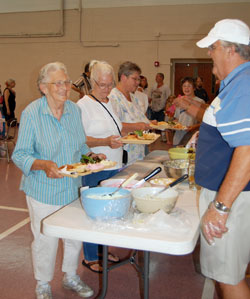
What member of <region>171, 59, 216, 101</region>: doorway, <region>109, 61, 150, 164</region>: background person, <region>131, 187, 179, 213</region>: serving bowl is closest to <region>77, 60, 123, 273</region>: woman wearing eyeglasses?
<region>109, 61, 150, 164</region>: background person

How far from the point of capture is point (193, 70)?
10633 mm

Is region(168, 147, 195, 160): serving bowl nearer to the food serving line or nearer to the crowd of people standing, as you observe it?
the crowd of people standing

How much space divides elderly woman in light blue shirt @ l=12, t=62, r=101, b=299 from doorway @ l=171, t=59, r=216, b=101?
29.7 feet

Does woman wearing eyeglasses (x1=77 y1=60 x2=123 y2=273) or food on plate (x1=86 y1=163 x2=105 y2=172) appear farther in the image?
woman wearing eyeglasses (x1=77 y1=60 x2=123 y2=273)

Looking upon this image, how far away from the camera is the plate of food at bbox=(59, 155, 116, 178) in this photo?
71.3 inches

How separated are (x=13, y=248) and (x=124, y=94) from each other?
168 cm

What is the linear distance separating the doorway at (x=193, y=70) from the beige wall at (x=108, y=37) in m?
0.25

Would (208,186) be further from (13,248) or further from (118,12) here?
(118,12)

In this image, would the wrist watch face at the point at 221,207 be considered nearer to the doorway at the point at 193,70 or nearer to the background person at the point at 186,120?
the background person at the point at 186,120

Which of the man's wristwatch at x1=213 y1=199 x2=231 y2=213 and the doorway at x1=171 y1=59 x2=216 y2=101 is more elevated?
the doorway at x1=171 y1=59 x2=216 y2=101

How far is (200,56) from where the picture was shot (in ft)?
33.3

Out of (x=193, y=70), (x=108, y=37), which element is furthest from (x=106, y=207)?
(x=108, y=37)

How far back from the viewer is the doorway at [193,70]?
1055cm

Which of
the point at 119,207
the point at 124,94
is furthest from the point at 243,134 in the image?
the point at 124,94
